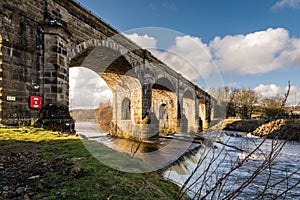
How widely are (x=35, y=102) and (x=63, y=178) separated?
5107 mm

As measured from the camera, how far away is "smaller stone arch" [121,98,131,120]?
61.5 feet

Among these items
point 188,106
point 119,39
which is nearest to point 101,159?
point 119,39

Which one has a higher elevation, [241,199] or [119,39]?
[119,39]

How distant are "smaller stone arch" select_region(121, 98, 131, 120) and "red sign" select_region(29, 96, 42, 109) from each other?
11.9 meters

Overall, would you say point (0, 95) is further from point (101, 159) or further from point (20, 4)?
point (101, 159)

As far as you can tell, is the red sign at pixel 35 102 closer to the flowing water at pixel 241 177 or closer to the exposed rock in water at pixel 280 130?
the flowing water at pixel 241 177

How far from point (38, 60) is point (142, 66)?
9.10 m

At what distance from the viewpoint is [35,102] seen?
6.65 m

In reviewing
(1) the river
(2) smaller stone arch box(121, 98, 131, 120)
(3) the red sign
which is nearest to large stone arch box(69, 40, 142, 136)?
(2) smaller stone arch box(121, 98, 131, 120)

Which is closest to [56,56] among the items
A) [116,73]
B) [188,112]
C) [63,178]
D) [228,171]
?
[63,178]

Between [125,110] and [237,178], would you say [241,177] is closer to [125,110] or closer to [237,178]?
[237,178]

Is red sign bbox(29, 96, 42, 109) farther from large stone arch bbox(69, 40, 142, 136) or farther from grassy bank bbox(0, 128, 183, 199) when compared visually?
grassy bank bbox(0, 128, 183, 199)

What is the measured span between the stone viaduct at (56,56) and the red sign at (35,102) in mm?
112

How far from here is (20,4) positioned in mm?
6352
